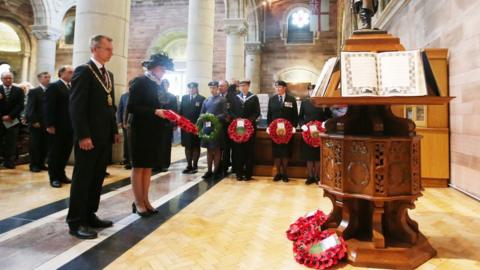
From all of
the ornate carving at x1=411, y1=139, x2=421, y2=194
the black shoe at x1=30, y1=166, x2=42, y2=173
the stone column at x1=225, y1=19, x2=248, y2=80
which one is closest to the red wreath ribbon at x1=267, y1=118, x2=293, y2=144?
the ornate carving at x1=411, y1=139, x2=421, y2=194

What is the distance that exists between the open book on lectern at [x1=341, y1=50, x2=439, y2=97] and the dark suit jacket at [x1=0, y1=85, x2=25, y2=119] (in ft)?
20.0

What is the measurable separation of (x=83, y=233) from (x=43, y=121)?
3769mm

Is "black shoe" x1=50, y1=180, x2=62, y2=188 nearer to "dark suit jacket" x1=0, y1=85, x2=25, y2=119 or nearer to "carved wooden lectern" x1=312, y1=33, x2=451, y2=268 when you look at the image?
"dark suit jacket" x1=0, y1=85, x2=25, y2=119

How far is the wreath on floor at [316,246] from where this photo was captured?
225 cm

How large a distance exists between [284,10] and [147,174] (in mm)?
16729

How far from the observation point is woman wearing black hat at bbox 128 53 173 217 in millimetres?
3213

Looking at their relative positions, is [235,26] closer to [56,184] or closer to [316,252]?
[56,184]

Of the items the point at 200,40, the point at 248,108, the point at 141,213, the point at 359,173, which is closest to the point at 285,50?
the point at 200,40

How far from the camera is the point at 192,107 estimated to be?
6172 mm

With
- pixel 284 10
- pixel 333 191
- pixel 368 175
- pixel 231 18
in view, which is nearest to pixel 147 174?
pixel 333 191

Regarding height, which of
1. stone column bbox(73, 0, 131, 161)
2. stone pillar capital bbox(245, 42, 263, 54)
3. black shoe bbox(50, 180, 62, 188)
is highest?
stone pillar capital bbox(245, 42, 263, 54)

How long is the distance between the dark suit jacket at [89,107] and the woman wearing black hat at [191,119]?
10.1 ft

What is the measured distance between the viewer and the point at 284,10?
59.1 ft

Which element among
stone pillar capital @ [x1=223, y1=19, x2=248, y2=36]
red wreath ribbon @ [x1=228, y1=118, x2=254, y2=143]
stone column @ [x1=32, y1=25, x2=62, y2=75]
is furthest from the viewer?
stone column @ [x1=32, y1=25, x2=62, y2=75]
